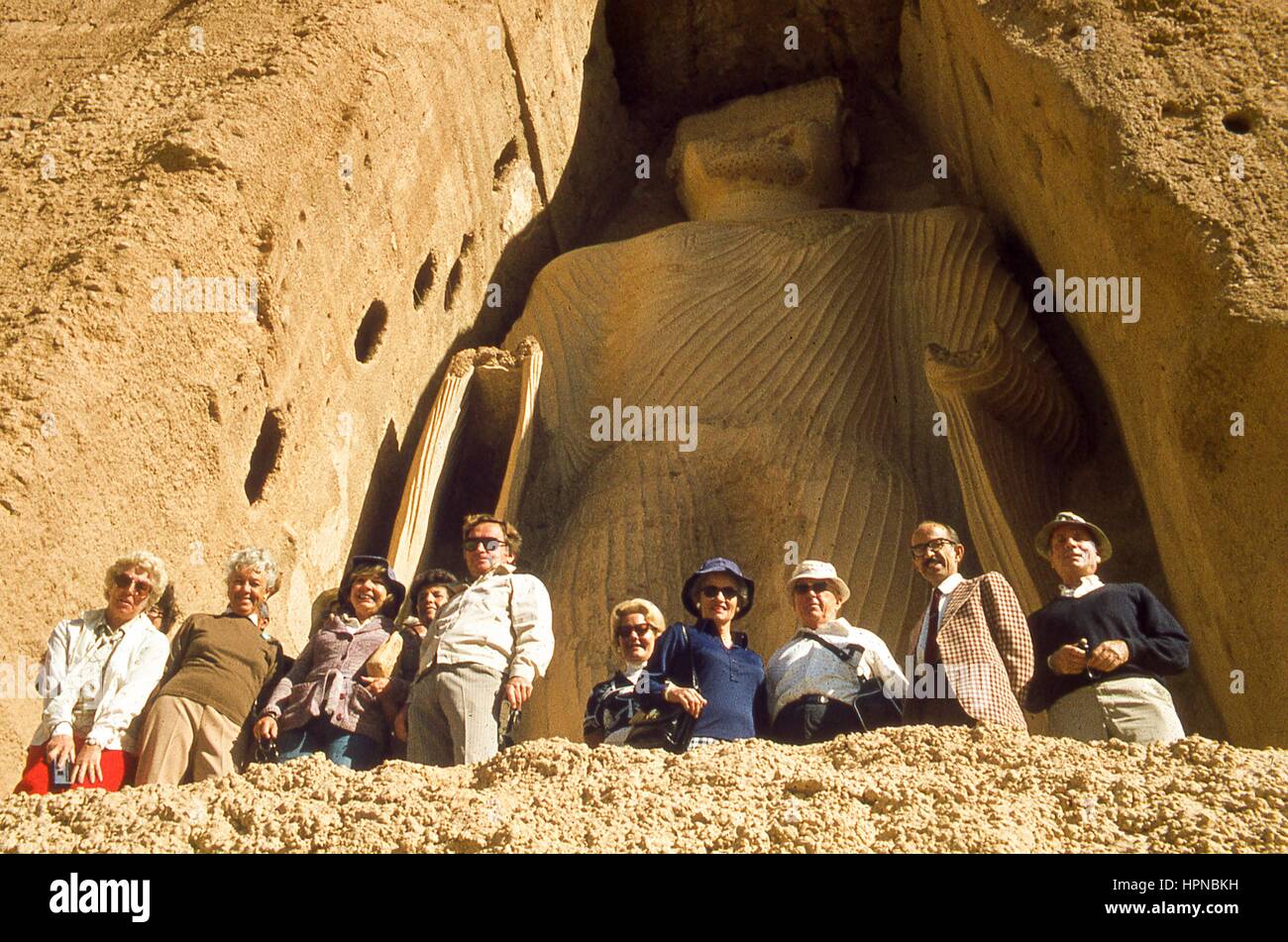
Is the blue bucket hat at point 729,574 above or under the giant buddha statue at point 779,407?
under

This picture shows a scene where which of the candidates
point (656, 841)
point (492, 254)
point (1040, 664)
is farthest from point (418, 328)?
point (656, 841)

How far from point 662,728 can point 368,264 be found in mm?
2663

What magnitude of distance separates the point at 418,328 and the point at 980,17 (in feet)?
7.32

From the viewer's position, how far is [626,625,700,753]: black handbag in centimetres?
361

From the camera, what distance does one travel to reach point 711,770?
3.28 metres

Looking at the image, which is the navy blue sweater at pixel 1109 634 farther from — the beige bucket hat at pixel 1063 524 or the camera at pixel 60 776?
the camera at pixel 60 776

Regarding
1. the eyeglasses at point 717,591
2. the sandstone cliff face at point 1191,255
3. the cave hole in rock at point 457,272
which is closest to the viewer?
the eyeglasses at point 717,591

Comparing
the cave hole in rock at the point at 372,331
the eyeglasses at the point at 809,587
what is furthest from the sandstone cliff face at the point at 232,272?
the eyeglasses at the point at 809,587

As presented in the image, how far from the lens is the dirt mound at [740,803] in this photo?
3.04m

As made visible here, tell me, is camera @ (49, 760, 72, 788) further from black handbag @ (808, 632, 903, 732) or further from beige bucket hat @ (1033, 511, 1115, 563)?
beige bucket hat @ (1033, 511, 1115, 563)

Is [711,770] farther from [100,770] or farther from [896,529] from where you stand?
[896,529]

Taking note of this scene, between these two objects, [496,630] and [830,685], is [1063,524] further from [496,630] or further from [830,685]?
[496,630]

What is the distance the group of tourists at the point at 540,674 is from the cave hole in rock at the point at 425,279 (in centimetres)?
232

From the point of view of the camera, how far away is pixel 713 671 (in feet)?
12.3
